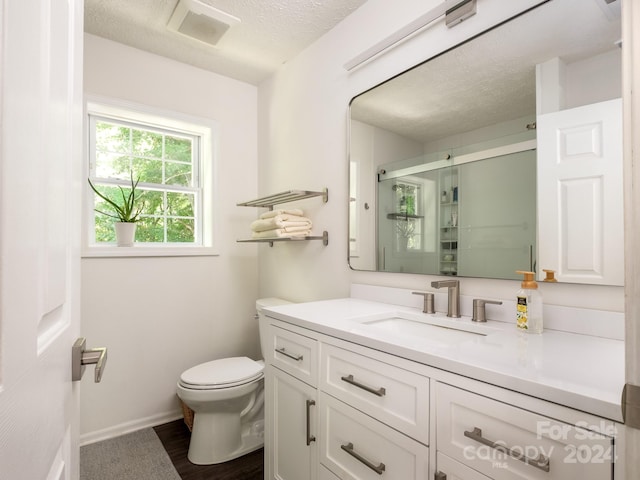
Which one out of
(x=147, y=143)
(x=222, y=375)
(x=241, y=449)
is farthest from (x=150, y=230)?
(x=241, y=449)

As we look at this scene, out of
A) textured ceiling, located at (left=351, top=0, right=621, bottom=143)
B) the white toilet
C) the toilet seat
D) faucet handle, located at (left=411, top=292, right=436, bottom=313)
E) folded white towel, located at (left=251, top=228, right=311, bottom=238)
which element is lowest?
the white toilet

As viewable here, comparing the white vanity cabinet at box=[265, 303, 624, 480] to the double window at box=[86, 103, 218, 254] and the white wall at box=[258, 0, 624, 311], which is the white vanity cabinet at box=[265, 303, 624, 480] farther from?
the double window at box=[86, 103, 218, 254]

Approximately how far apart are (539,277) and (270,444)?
1.31 m

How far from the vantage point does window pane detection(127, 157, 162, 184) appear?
2.54 m

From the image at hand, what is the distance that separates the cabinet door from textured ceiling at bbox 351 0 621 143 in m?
1.25

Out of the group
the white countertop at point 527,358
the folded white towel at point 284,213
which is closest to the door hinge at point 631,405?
the white countertop at point 527,358

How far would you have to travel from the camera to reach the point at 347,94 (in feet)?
6.72

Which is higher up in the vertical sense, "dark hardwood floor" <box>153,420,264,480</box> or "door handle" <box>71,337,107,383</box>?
"door handle" <box>71,337,107,383</box>

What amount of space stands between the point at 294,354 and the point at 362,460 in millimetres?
463

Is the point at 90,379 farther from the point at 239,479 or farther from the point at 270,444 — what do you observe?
the point at 270,444

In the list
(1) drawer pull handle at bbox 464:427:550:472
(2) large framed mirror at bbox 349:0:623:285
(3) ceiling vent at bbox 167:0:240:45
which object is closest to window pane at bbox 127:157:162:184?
(3) ceiling vent at bbox 167:0:240:45

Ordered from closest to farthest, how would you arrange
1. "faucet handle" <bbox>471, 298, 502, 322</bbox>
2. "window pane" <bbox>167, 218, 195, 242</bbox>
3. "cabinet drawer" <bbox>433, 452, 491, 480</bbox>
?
"cabinet drawer" <bbox>433, 452, 491, 480</bbox> → "faucet handle" <bbox>471, 298, 502, 322</bbox> → "window pane" <bbox>167, 218, 195, 242</bbox>

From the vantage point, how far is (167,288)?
2.48 meters

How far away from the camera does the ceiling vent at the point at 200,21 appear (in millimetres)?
1928
